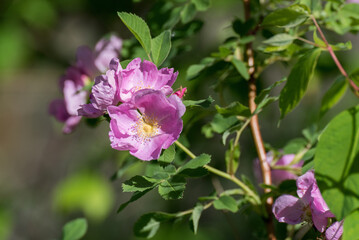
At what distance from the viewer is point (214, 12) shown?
1842 mm

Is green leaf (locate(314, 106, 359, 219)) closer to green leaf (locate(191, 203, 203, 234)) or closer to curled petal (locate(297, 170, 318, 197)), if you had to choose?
curled petal (locate(297, 170, 318, 197))

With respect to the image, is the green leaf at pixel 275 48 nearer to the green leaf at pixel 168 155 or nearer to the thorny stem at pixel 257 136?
the thorny stem at pixel 257 136

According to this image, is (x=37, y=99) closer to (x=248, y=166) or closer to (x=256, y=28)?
(x=248, y=166)

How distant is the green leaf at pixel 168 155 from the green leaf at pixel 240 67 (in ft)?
0.71

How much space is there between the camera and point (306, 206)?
663mm

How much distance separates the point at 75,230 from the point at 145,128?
373mm

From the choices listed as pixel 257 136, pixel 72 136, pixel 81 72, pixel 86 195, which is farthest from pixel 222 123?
pixel 72 136

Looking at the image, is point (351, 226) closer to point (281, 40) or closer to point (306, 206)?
point (306, 206)

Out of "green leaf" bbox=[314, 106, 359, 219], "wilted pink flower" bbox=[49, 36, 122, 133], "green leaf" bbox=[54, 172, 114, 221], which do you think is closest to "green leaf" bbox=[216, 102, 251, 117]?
"green leaf" bbox=[314, 106, 359, 219]

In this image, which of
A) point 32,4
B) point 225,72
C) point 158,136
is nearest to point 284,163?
point 225,72

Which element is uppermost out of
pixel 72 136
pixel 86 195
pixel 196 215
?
pixel 196 215

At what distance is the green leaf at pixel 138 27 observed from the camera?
64 cm

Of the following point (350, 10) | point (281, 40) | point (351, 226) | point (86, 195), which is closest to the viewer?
point (351, 226)

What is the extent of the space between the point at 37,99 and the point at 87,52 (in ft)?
7.68
